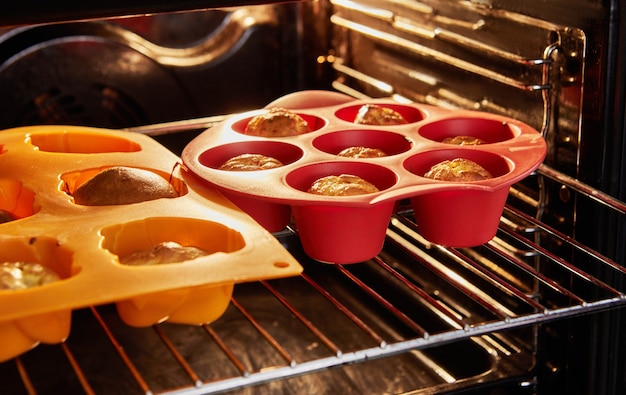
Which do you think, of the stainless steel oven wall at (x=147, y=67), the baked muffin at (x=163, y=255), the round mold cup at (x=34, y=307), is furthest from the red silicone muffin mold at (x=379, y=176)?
the stainless steel oven wall at (x=147, y=67)

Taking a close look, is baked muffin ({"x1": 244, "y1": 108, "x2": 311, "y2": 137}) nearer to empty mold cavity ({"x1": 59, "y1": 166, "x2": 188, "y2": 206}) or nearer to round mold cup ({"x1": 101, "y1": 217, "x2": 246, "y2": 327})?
empty mold cavity ({"x1": 59, "y1": 166, "x2": 188, "y2": 206})

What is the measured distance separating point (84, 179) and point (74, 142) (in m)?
0.17

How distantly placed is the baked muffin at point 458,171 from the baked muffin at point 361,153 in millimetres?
108

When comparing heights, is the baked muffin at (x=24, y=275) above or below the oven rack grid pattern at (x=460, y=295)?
above

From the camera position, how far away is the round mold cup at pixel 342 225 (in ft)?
3.92

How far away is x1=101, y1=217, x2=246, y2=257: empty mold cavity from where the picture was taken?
3.73 ft

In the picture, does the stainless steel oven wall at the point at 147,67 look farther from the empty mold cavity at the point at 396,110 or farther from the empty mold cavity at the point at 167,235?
the empty mold cavity at the point at 167,235

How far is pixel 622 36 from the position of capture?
126 cm

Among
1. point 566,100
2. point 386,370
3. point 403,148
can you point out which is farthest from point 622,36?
point 386,370

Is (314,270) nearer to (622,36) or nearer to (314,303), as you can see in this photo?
(314,303)

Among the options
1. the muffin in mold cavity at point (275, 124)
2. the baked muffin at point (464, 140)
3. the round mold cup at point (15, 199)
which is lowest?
the round mold cup at point (15, 199)

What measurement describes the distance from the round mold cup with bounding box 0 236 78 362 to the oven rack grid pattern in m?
0.03

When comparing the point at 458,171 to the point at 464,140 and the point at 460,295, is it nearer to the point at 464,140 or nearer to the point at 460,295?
the point at 464,140

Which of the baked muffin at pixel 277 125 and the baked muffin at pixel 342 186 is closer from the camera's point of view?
the baked muffin at pixel 342 186
